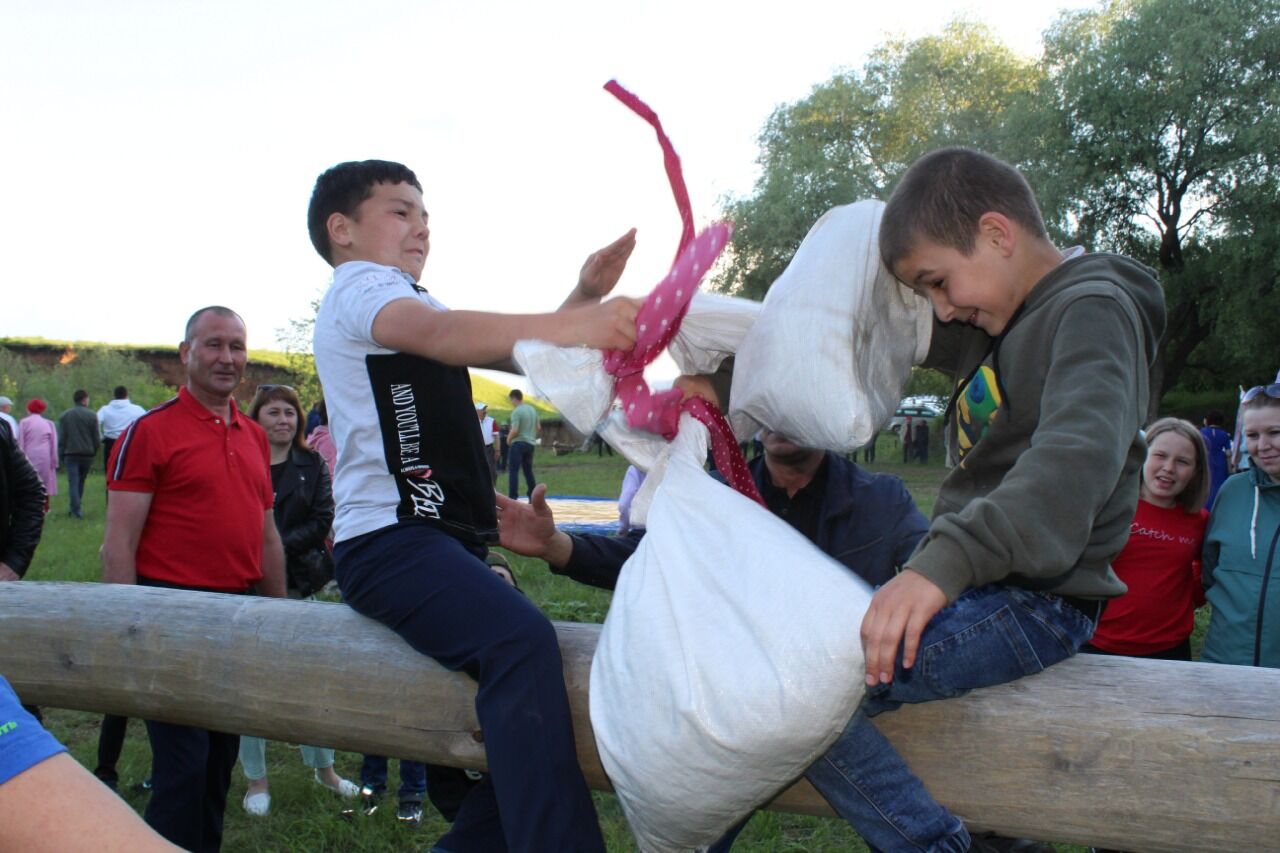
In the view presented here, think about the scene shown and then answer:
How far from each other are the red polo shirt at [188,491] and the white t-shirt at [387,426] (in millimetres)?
1775

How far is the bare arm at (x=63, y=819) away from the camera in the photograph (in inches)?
41.9

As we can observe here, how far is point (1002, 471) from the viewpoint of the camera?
6.15 feet

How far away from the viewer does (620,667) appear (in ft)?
5.50

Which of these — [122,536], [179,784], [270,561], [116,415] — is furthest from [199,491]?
[116,415]

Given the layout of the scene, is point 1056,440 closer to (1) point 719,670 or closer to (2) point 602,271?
(1) point 719,670

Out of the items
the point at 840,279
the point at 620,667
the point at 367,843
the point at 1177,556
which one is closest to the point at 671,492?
the point at 620,667

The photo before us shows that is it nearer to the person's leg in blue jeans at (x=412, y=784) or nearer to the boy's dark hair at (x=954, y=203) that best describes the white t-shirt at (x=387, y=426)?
the boy's dark hair at (x=954, y=203)

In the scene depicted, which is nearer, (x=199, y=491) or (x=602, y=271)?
(x=602, y=271)

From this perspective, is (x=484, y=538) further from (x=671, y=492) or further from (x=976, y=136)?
(x=976, y=136)

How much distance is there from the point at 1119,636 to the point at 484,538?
116 inches

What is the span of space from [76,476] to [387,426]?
50.3 ft

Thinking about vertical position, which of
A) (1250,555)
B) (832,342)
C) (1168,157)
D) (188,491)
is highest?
(1168,157)

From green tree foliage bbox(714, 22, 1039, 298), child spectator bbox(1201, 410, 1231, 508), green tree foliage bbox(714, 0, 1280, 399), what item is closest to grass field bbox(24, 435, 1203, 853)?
child spectator bbox(1201, 410, 1231, 508)

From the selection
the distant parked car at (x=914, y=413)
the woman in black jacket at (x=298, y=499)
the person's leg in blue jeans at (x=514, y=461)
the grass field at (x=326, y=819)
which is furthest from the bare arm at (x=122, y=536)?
the distant parked car at (x=914, y=413)
